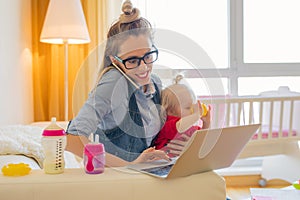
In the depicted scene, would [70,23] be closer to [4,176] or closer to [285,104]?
[285,104]

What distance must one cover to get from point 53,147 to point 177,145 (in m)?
0.29

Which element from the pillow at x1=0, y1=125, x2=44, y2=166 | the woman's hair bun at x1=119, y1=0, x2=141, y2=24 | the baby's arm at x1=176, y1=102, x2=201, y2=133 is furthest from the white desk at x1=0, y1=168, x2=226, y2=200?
the pillow at x1=0, y1=125, x2=44, y2=166

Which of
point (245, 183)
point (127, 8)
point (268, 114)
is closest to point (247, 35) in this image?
point (268, 114)

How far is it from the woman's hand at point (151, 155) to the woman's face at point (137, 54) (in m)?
0.16

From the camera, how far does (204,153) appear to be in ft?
2.90

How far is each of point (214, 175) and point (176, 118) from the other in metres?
0.17

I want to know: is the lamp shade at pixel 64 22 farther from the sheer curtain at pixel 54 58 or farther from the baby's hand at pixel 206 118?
the baby's hand at pixel 206 118

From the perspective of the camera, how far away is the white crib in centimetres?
245

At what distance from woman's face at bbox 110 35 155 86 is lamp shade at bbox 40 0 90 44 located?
1773mm

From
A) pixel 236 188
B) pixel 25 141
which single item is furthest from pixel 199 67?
pixel 236 188

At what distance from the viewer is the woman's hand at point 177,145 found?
899mm

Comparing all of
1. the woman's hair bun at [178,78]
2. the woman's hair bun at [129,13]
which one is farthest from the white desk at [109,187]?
the woman's hair bun at [129,13]

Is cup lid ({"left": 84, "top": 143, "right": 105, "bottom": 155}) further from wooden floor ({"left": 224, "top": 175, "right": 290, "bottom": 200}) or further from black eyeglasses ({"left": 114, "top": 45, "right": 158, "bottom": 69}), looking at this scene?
wooden floor ({"left": 224, "top": 175, "right": 290, "bottom": 200})

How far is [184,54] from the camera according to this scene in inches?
32.3
